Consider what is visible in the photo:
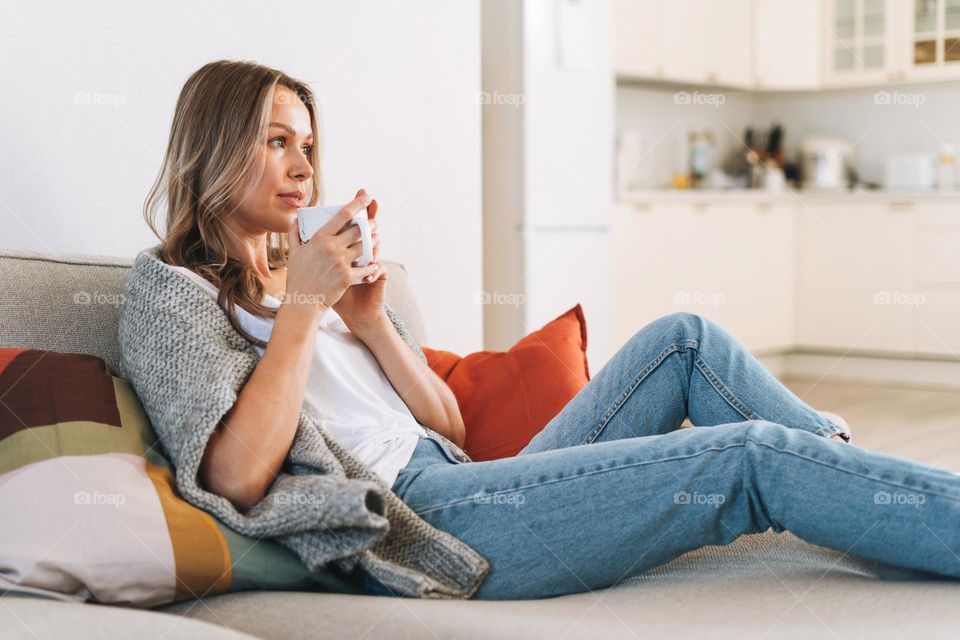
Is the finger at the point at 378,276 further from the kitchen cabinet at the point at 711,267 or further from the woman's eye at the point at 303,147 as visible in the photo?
the kitchen cabinet at the point at 711,267

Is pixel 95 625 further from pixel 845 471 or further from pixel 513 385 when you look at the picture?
pixel 513 385

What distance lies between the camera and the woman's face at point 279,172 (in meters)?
1.67

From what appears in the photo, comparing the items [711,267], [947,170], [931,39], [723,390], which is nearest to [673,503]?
[723,390]

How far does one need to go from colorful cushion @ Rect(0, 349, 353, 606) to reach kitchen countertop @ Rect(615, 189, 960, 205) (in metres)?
3.73

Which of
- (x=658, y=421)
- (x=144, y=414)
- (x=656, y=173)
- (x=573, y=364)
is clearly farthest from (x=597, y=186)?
(x=144, y=414)

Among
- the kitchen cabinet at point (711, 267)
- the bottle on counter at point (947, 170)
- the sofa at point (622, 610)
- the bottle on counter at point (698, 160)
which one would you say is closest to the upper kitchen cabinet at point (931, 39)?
the bottle on counter at point (947, 170)

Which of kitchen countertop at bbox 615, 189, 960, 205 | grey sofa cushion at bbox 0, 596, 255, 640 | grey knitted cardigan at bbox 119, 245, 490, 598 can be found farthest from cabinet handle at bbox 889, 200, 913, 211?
grey sofa cushion at bbox 0, 596, 255, 640

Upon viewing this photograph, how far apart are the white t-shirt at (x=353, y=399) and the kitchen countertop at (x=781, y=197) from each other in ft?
11.0

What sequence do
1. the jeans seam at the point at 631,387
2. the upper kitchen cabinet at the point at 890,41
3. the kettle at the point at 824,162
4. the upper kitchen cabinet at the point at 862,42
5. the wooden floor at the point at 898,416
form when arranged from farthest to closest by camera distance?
the kettle at the point at 824,162 → the upper kitchen cabinet at the point at 862,42 → the upper kitchen cabinet at the point at 890,41 → the wooden floor at the point at 898,416 → the jeans seam at the point at 631,387

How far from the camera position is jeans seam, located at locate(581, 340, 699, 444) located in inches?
63.8

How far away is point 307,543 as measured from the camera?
1329mm

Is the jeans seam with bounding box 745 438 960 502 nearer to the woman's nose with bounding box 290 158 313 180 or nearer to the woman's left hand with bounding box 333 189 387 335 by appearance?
the woman's left hand with bounding box 333 189 387 335

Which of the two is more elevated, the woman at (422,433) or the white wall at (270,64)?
the white wall at (270,64)

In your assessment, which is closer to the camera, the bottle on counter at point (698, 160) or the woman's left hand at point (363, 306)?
the woman's left hand at point (363, 306)
